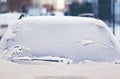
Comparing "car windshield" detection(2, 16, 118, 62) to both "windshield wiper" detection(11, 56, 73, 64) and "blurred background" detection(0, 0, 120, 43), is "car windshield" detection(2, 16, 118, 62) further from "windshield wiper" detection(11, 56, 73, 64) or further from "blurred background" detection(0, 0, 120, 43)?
"blurred background" detection(0, 0, 120, 43)

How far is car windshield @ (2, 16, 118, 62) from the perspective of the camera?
617cm

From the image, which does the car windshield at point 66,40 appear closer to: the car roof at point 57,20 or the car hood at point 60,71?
the car roof at point 57,20

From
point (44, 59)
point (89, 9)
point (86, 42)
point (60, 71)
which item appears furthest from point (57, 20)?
point (89, 9)

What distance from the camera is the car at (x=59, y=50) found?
17.7 ft

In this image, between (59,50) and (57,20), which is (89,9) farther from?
(59,50)

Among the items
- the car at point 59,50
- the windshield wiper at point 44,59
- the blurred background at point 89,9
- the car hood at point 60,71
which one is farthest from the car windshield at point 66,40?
the blurred background at point 89,9

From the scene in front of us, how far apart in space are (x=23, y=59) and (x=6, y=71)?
59 centimetres

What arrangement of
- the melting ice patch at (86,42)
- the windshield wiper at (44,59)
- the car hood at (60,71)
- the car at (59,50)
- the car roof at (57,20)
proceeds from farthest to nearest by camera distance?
the car roof at (57,20)
the melting ice patch at (86,42)
the windshield wiper at (44,59)
the car at (59,50)
the car hood at (60,71)

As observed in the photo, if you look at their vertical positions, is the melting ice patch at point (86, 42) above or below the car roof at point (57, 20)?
below

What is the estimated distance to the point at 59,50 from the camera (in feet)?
20.4

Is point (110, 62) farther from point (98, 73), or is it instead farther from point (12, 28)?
point (12, 28)

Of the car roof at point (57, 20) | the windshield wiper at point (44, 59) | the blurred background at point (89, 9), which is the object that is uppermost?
the car roof at point (57, 20)

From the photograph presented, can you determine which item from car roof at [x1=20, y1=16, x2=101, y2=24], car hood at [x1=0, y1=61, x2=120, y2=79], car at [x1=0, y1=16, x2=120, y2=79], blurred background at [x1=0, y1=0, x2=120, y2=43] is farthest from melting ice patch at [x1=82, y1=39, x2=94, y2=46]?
blurred background at [x1=0, y1=0, x2=120, y2=43]

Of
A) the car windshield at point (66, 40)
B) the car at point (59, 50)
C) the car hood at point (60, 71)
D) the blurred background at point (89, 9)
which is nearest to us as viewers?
the car hood at point (60, 71)
